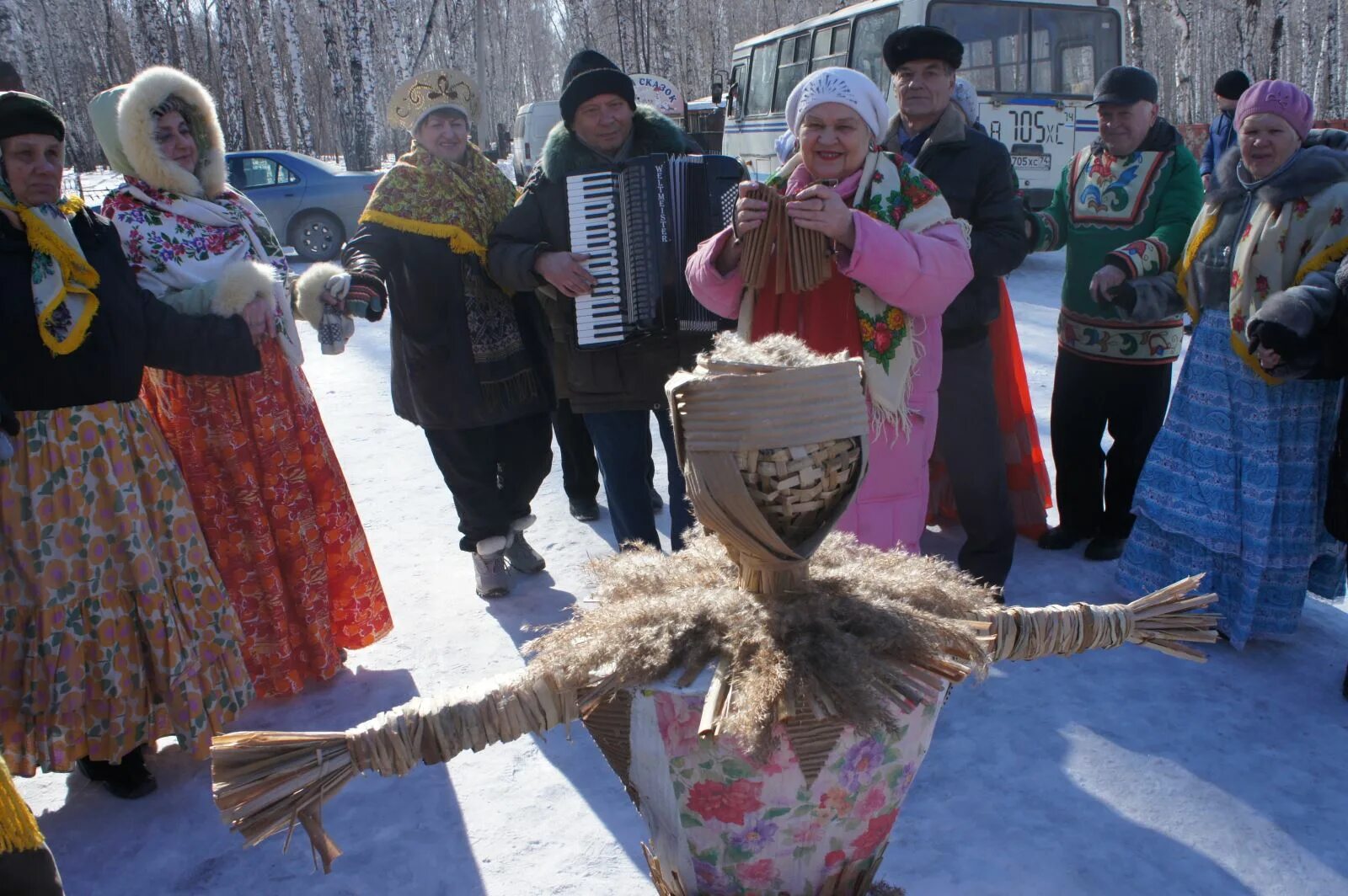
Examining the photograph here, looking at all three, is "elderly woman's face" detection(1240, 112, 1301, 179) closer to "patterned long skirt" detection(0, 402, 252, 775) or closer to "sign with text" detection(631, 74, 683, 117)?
"patterned long skirt" detection(0, 402, 252, 775)

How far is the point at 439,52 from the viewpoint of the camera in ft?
112

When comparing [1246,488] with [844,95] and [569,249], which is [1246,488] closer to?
[844,95]

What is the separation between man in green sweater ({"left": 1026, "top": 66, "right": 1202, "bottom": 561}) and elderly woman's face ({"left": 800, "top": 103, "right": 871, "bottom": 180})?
1.29 metres

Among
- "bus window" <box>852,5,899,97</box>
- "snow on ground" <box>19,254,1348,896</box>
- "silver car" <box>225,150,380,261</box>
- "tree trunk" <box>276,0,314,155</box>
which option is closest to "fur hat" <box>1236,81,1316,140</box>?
"snow on ground" <box>19,254,1348,896</box>

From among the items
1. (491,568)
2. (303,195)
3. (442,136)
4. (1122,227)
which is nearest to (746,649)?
(491,568)

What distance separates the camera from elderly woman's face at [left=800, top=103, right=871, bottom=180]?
222cm

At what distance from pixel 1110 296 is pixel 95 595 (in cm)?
310

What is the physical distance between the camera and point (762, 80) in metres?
14.3

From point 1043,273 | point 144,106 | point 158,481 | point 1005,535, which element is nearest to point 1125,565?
point 1005,535

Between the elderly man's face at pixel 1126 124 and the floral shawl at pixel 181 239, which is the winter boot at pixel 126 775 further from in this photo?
the elderly man's face at pixel 1126 124

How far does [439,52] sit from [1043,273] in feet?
97.9

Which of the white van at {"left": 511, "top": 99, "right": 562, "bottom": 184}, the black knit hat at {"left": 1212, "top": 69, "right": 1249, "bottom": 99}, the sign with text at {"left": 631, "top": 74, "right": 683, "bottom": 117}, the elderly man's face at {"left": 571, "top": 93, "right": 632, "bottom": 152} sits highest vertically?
the white van at {"left": 511, "top": 99, "right": 562, "bottom": 184}

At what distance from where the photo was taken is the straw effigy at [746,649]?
1.04 metres

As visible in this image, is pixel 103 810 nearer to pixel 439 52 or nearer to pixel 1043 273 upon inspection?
pixel 1043 273
